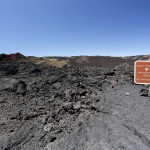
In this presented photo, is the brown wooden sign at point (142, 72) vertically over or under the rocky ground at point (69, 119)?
over

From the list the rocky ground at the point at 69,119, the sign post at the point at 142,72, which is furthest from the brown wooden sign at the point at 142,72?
the rocky ground at the point at 69,119

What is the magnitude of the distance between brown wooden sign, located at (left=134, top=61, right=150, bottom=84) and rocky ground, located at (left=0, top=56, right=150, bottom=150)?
1006 mm

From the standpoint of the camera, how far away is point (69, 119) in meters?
6.32

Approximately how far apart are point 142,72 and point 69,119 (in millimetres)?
2715

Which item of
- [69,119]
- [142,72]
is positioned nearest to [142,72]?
[142,72]

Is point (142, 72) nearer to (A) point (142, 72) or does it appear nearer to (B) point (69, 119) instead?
(A) point (142, 72)

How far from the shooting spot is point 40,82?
10.6 metres

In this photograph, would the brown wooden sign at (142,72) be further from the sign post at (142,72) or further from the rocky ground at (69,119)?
the rocky ground at (69,119)

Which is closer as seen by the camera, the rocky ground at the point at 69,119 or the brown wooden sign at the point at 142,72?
the rocky ground at the point at 69,119

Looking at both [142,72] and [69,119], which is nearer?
[69,119]

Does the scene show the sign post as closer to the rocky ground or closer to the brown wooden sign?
the brown wooden sign

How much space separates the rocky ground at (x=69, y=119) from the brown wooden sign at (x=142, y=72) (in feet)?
3.30

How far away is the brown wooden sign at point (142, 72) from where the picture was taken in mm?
7012

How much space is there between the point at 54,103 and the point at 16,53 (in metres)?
19.5
